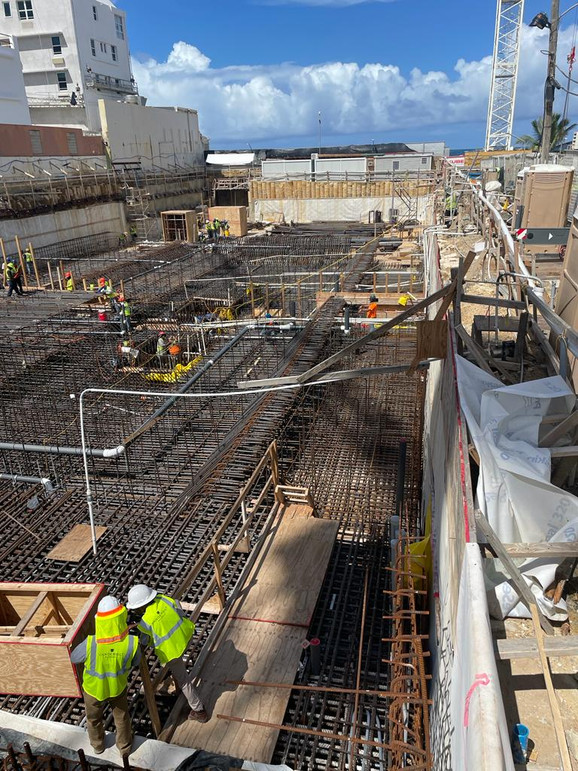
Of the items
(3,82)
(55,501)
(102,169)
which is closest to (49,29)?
(3,82)

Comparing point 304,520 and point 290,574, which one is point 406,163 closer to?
point 304,520

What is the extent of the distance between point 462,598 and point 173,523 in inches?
240

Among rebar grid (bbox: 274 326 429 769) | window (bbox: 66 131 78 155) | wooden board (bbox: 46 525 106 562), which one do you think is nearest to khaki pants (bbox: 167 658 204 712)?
rebar grid (bbox: 274 326 429 769)

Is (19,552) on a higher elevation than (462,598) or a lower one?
lower

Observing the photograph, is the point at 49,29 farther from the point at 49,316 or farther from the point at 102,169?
the point at 49,316

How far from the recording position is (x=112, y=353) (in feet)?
52.5

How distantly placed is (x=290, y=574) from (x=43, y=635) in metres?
2.79

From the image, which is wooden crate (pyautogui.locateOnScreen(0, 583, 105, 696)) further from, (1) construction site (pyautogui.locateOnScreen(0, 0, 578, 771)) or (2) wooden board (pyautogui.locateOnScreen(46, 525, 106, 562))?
(2) wooden board (pyautogui.locateOnScreen(46, 525, 106, 562))

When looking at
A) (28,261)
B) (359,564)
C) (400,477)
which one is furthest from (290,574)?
(28,261)

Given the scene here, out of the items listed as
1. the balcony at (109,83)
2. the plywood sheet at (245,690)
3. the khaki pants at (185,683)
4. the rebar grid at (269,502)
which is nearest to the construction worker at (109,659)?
the khaki pants at (185,683)

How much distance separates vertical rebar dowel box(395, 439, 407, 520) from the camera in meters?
8.91

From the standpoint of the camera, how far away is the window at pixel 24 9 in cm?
5112

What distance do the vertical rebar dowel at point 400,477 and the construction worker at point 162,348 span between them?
28.4 ft

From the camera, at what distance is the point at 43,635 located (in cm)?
559
